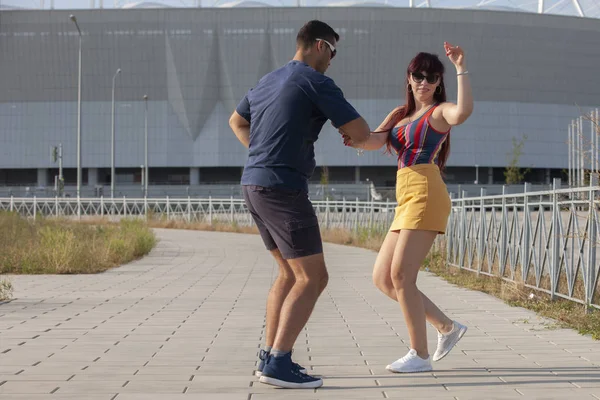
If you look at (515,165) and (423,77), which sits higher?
(515,165)


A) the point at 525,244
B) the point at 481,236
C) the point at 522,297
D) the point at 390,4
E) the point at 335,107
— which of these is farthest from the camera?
the point at 390,4

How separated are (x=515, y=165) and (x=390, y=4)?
55.9ft

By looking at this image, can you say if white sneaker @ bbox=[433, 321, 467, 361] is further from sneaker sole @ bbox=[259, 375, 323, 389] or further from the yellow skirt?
sneaker sole @ bbox=[259, 375, 323, 389]

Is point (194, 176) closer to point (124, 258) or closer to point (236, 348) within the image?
point (124, 258)

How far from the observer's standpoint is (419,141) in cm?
597

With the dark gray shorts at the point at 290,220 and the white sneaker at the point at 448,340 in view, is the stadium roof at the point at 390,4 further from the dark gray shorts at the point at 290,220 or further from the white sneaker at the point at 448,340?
the dark gray shorts at the point at 290,220

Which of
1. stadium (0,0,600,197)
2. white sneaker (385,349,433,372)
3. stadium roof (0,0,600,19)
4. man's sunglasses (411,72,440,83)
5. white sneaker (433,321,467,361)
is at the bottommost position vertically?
white sneaker (385,349,433,372)

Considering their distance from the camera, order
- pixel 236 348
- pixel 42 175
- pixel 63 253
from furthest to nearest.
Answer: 1. pixel 42 175
2. pixel 63 253
3. pixel 236 348

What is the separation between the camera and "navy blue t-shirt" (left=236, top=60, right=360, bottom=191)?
539cm

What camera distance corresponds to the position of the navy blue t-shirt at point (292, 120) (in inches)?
212

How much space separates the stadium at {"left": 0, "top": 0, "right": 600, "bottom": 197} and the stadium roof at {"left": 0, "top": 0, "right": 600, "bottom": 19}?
26cm

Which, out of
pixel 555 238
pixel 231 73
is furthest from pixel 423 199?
pixel 231 73

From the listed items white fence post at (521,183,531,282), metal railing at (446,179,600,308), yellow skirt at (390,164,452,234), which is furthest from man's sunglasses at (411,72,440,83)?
white fence post at (521,183,531,282)

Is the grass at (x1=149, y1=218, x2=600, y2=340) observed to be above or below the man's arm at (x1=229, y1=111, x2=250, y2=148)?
below
